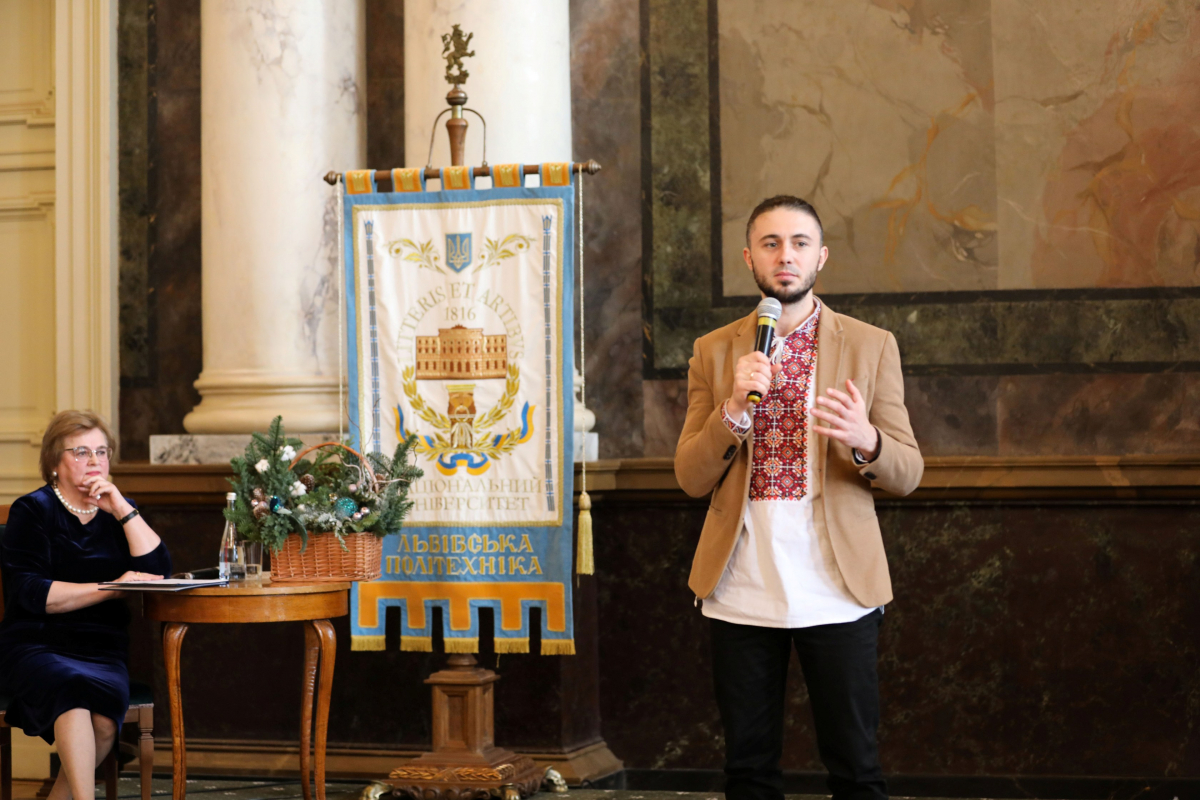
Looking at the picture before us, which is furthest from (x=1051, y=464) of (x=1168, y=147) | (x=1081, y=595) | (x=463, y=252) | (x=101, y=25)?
(x=101, y=25)

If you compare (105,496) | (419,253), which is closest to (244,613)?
(105,496)

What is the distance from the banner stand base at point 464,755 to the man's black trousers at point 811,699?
165 cm

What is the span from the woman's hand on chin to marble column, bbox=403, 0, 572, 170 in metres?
1.72

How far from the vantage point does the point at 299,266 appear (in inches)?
204

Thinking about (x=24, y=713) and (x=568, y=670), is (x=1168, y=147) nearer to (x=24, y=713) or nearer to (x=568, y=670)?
(x=568, y=670)

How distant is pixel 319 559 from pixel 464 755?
0.88 m

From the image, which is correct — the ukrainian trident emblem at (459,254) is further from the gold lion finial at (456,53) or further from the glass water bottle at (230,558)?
the glass water bottle at (230,558)

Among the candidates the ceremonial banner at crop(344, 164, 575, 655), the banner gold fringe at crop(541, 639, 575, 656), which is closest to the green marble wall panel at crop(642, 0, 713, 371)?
the ceremonial banner at crop(344, 164, 575, 655)

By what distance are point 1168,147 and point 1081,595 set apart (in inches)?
65.5

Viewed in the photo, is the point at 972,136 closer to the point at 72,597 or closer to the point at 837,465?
the point at 837,465

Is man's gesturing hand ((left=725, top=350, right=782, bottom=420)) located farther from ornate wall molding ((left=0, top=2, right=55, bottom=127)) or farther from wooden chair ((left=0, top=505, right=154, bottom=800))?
ornate wall molding ((left=0, top=2, right=55, bottom=127))

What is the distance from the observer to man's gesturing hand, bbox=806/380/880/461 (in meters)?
2.74

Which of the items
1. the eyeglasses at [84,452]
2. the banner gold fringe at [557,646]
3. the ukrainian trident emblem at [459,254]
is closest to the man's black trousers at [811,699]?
the banner gold fringe at [557,646]

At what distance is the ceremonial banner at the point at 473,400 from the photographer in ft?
14.5
